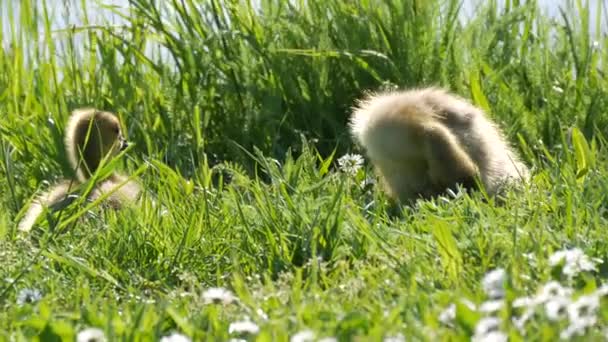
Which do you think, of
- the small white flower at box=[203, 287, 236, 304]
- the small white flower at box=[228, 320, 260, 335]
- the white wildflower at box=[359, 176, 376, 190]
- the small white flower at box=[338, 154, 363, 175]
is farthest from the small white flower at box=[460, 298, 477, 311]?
the white wildflower at box=[359, 176, 376, 190]

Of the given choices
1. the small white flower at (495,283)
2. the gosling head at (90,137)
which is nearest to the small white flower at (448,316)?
the small white flower at (495,283)

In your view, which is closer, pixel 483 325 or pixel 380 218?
pixel 483 325

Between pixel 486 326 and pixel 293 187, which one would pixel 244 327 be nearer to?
pixel 486 326

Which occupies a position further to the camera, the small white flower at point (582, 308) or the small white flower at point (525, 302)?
the small white flower at point (525, 302)

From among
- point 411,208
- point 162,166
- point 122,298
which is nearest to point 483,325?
point 122,298

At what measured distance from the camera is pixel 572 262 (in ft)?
10.7

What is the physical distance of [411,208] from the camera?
16.0 ft

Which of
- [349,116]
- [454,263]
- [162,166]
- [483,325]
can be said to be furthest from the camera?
[349,116]

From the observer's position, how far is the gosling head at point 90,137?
615 centimetres

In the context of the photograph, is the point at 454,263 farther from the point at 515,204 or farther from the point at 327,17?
the point at 327,17

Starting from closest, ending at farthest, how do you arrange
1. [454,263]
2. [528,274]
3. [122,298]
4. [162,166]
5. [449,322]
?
1. [449,322]
2. [528,274]
3. [454,263]
4. [122,298]
5. [162,166]

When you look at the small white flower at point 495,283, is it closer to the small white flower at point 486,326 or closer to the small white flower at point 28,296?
the small white flower at point 486,326

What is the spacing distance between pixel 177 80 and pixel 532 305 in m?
3.95

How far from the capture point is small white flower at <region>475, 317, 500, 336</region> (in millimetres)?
2705
